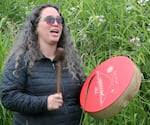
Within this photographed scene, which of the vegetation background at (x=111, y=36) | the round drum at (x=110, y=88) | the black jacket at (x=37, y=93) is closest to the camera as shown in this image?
the round drum at (x=110, y=88)

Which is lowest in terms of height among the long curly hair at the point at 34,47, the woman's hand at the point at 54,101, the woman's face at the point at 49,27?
the woman's hand at the point at 54,101

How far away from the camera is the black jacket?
2.79 metres

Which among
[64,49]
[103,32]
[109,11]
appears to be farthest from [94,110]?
[109,11]

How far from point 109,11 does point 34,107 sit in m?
2.22

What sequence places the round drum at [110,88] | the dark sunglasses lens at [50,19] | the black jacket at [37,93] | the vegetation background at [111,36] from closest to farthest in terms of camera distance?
the round drum at [110,88] → the black jacket at [37,93] → the dark sunglasses lens at [50,19] → the vegetation background at [111,36]

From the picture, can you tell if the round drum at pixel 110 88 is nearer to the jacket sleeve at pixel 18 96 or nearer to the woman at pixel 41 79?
the woman at pixel 41 79

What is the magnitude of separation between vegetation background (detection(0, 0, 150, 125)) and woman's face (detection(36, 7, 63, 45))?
38.5 inches

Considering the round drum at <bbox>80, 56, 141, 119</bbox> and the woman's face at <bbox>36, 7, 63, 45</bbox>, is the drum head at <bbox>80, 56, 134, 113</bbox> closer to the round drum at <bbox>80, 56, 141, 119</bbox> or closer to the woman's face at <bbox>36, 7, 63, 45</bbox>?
the round drum at <bbox>80, 56, 141, 119</bbox>

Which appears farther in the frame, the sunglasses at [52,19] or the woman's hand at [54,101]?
the sunglasses at [52,19]

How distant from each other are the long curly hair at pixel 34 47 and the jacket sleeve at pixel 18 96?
7cm

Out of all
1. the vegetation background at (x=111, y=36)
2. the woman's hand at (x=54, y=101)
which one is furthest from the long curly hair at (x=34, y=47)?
the vegetation background at (x=111, y=36)

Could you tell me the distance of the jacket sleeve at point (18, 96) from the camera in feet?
9.11

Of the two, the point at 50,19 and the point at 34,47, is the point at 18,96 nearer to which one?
the point at 34,47

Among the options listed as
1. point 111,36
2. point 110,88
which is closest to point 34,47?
point 110,88
